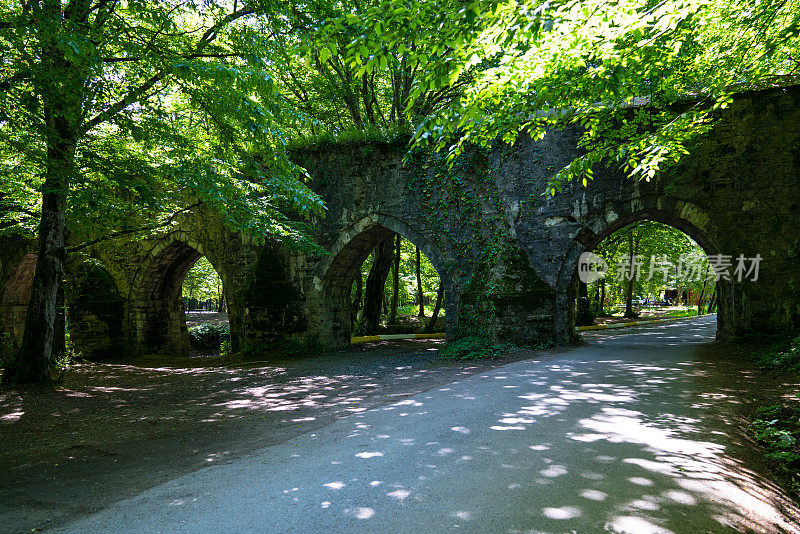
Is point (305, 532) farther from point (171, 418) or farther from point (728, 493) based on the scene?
point (171, 418)

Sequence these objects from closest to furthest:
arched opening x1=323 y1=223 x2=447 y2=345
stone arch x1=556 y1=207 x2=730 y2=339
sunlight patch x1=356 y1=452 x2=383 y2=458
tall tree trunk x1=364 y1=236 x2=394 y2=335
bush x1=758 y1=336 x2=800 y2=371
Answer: sunlight patch x1=356 y1=452 x2=383 y2=458
bush x1=758 y1=336 x2=800 y2=371
stone arch x1=556 y1=207 x2=730 y2=339
arched opening x1=323 y1=223 x2=447 y2=345
tall tree trunk x1=364 y1=236 x2=394 y2=335

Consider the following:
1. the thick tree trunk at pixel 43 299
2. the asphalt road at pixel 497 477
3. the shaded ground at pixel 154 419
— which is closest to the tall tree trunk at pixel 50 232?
the thick tree trunk at pixel 43 299

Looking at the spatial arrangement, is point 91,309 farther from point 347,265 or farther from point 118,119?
point 118,119

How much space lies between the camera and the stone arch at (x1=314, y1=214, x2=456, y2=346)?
10391mm

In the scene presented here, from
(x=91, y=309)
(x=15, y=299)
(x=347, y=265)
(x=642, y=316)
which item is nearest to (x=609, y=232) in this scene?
(x=347, y=265)

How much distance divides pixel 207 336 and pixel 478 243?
41.9 feet

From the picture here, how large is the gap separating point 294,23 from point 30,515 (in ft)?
21.7

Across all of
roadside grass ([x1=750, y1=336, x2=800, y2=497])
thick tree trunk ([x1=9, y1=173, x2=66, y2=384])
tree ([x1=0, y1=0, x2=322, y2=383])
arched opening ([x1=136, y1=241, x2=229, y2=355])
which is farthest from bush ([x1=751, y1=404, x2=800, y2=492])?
arched opening ([x1=136, y1=241, x2=229, y2=355])

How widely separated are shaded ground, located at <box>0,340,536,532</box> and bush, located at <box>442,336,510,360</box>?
506 millimetres

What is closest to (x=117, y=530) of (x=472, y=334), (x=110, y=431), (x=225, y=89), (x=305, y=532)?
(x=305, y=532)

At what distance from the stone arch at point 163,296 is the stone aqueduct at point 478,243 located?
43mm

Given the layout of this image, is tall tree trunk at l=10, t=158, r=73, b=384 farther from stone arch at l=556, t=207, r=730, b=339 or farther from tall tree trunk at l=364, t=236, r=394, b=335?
tall tree trunk at l=364, t=236, r=394, b=335

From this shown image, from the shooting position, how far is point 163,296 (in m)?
14.2

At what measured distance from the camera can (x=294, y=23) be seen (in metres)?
6.59
